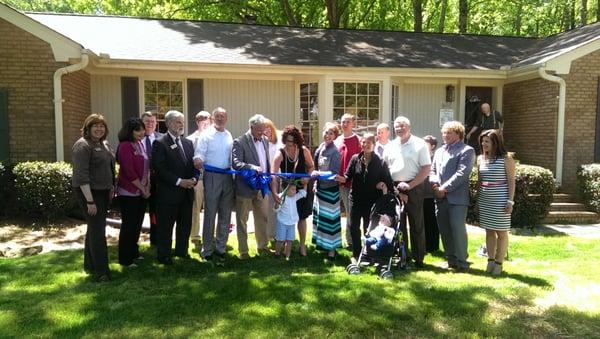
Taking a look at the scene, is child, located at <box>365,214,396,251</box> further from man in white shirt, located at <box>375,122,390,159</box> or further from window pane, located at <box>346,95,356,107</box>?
window pane, located at <box>346,95,356,107</box>

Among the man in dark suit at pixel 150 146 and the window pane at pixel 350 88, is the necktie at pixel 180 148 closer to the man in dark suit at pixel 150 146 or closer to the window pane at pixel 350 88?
the man in dark suit at pixel 150 146

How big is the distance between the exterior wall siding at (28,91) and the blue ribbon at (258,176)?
15.0 ft

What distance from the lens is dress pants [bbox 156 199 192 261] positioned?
5.75m

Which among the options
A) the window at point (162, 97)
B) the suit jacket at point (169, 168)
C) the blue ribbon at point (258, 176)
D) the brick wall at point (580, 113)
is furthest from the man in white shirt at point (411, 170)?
the window at point (162, 97)

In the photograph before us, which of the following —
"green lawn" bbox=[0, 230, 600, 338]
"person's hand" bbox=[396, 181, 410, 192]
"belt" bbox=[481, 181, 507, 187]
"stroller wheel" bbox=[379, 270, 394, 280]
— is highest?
"belt" bbox=[481, 181, 507, 187]

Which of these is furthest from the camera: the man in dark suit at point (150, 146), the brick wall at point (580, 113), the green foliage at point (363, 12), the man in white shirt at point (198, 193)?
the green foliage at point (363, 12)

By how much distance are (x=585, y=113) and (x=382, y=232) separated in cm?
Result: 734

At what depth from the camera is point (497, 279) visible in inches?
213

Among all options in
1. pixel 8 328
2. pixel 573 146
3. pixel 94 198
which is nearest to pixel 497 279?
pixel 94 198

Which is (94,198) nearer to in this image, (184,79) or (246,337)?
(246,337)

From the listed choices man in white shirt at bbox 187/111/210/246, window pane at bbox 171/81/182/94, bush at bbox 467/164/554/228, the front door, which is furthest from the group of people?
window pane at bbox 171/81/182/94

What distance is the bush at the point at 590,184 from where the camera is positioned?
31.6 ft

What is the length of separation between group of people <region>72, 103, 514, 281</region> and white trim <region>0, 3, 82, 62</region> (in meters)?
3.56

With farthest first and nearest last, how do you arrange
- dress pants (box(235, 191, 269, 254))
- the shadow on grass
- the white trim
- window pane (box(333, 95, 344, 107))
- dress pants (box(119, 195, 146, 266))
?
window pane (box(333, 95, 344, 107))
the white trim
dress pants (box(235, 191, 269, 254))
dress pants (box(119, 195, 146, 266))
the shadow on grass
